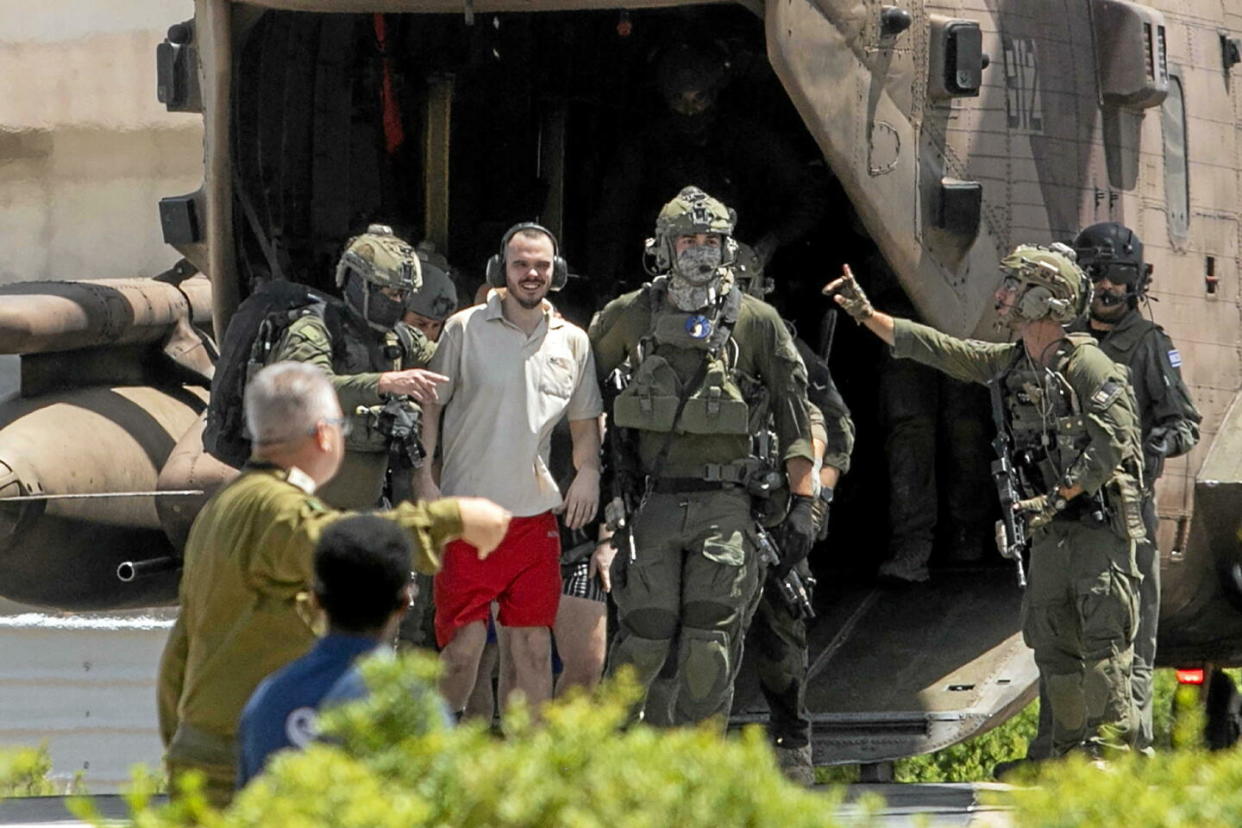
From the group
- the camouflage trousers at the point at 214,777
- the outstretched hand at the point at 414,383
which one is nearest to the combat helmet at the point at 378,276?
the outstretched hand at the point at 414,383

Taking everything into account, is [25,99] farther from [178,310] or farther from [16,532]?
[16,532]

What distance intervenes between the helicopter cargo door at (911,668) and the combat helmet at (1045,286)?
1.80m

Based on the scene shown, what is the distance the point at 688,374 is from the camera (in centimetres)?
796

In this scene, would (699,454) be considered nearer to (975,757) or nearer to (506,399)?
(506,399)

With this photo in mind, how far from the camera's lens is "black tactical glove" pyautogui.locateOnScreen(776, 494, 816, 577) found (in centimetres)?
806

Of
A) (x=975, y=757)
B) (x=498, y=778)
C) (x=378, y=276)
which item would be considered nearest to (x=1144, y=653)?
(x=378, y=276)

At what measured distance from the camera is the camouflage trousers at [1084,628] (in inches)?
319

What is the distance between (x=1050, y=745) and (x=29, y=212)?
9.62 meters

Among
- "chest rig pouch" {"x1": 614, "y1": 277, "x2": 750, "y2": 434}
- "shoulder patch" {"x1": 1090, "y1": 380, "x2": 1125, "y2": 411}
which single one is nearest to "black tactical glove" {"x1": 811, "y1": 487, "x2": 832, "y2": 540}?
"chest rig pouch" {"x1": 614, "y1": 277, "x2": 750, "y2": 434}

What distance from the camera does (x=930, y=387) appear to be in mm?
10219

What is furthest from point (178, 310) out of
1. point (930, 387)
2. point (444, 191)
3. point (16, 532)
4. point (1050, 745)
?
point (1050, 745)

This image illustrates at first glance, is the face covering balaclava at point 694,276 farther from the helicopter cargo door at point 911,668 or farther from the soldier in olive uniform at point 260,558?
the soldier in olive uniform at point 260,558

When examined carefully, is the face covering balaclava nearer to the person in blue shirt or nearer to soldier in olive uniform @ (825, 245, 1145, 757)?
soldier in olive uniform @ (825, 245, 1145, 757)

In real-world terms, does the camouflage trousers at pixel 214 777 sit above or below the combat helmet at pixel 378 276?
below
